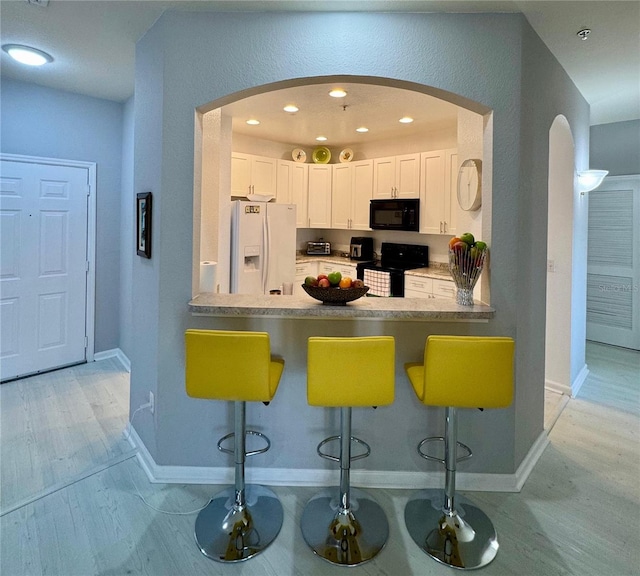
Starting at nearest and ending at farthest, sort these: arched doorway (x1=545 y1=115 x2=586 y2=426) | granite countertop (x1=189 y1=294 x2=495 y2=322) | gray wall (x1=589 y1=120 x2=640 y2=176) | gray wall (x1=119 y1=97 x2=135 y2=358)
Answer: granite countertop (x1=189 y1=294 x2=495 y2=322) → arched doorway (x1=545 y1=115 x2=586 y2=426) → gray wall (x1=119 y1=97 x2=135 y2=358) → gray wall (x1=589 y1=120 x2=640 y2=176)

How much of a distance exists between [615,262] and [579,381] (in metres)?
1.96

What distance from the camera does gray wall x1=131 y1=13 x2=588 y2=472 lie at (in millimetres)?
2309

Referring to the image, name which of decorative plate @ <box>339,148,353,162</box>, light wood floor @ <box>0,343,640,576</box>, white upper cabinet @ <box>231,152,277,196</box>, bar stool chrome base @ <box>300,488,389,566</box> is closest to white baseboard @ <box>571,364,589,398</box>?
light wood floor @ <box>0,343,640,576</box>

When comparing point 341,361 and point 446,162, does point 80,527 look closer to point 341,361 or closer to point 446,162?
point 341,361

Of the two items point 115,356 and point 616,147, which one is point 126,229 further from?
point 616,147

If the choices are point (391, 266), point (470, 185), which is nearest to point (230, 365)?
point (470, 185)

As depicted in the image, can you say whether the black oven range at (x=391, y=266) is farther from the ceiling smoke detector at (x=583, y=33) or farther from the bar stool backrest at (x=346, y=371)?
the bar stool backrest at (x=346, y=371)

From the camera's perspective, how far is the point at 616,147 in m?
5.00

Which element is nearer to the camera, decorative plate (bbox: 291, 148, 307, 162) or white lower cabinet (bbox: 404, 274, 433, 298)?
white lower cabinet (bbox: 404, 274, 433, 298)

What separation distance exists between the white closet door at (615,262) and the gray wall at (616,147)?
5.0 inches

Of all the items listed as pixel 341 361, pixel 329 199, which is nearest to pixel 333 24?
pixel 341 361

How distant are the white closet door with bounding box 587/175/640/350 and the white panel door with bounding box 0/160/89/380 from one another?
18.9 feet

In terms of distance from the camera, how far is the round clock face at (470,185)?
2.75 metres

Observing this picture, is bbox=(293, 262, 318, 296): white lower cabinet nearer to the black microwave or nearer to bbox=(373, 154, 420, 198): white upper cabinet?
the black microwave
